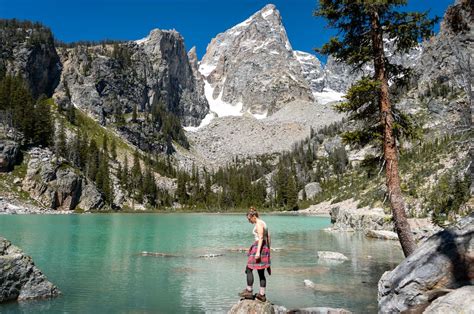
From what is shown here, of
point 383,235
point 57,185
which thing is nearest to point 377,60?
point 383,235

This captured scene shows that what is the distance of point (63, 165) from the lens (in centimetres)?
14038

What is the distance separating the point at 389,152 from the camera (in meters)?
18.9

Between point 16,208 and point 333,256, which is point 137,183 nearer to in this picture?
point 16,208

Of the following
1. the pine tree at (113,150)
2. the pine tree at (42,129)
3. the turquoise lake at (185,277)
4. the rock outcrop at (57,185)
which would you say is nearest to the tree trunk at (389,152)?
the turquoise lake at (185,277)

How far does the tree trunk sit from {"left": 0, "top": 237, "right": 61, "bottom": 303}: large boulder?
55.3ft

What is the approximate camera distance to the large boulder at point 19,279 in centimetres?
1830

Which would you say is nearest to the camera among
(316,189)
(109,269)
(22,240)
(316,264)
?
(109,269)

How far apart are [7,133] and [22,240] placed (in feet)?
358

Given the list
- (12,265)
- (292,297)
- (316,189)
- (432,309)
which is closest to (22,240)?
(12,265)

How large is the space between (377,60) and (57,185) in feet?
427

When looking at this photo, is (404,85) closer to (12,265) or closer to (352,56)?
(352,56)

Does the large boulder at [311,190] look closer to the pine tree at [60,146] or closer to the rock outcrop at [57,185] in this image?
the rock outcrop at [57,185]

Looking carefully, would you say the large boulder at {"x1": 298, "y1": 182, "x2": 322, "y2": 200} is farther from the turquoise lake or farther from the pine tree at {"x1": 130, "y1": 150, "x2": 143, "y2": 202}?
the turquoise lake

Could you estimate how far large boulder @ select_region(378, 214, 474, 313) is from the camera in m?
11.2
